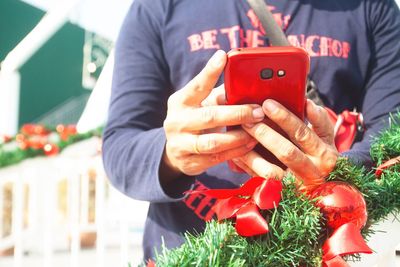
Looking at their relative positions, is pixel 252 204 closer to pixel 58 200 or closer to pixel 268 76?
pixel 268 76

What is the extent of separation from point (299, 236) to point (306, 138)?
0.41ft

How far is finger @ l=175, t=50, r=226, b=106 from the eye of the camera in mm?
508

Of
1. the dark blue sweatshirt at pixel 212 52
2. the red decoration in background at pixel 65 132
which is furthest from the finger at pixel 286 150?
the red decoration in background at pixel 65 132

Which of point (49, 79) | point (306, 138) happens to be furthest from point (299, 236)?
point (49, 79)

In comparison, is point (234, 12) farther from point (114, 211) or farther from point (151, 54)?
point (114, 211)

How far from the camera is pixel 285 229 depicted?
0.45 meters

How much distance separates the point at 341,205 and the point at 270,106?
0.13 metres

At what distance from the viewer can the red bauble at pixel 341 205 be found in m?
0.49

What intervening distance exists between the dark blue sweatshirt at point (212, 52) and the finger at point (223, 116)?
333 millimetres

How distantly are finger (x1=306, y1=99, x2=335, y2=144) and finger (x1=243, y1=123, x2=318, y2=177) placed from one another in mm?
68

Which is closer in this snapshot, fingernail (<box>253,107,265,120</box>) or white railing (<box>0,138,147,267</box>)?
fingernail (<box>253,107,265,120</box>)

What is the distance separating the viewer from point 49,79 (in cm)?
1076

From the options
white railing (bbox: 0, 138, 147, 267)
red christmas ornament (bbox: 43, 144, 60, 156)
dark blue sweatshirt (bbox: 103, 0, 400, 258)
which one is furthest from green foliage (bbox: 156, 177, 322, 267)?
red christmas ornament (bbox: 43, 144, 60, 156)

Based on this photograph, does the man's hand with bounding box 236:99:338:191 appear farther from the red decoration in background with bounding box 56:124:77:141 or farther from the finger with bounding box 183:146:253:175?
the red decoration in background with bounding box 56:124:77:141
